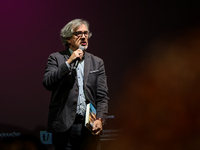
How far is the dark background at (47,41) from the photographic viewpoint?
8.46 ft

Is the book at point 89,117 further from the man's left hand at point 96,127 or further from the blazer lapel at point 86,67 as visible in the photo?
the blazer lapel at point 86,67

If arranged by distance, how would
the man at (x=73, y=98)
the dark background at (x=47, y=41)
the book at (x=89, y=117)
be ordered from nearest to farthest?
the book at (x=89, y=117)
the man at (x=73, y=98)
the dark background at (x=47, y=41)

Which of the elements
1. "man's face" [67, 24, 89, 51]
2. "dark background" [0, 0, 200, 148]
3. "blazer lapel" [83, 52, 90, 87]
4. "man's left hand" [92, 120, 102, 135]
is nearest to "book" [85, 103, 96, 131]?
"man's left hand" [92, 120, 102, 135]

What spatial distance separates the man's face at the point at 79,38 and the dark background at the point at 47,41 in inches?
37.2

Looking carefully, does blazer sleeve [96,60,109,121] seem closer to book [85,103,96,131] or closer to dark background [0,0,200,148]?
book [85,103,96,131]

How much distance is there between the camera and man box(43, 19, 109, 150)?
158 centimetres

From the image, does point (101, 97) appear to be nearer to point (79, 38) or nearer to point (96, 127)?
point (96, 127)

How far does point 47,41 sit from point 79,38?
1011mm

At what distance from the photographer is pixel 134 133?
3.13 metres

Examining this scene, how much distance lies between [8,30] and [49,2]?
1.90ft

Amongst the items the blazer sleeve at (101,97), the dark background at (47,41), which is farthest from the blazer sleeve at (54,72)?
the dark background at (47,41)

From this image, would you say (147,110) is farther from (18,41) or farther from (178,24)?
(18,41)

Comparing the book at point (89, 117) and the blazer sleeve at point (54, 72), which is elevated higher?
the blazer sleeve at point (54, 72)

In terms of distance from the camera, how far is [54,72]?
1576mm
